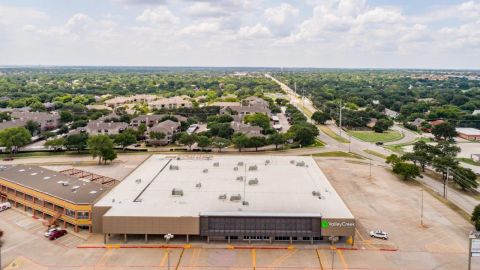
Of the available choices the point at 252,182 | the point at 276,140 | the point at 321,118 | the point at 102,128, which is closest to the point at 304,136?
the point at 276,140

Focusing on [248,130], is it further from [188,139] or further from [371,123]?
[371,123]

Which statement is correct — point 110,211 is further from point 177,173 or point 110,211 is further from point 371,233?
point 371,233

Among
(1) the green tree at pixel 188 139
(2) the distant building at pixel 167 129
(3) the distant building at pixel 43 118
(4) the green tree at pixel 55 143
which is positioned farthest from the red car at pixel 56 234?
(3) the distant building at pixel 43 118

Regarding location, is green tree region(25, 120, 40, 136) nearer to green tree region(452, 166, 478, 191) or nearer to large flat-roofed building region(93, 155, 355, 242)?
large flat-roofed building region(93, 155, 355, 242)

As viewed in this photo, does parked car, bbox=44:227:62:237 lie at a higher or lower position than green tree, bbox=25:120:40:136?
lower

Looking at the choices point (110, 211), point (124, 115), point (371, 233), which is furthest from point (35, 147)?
point (371, 233)

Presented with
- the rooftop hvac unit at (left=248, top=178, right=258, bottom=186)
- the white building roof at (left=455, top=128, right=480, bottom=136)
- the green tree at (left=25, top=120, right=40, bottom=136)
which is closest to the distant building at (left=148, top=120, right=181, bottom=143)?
the green tree at (left=25, top=120, right=40, bottom=136)

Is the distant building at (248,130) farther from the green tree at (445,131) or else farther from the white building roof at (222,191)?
the green tree at (445,131)
